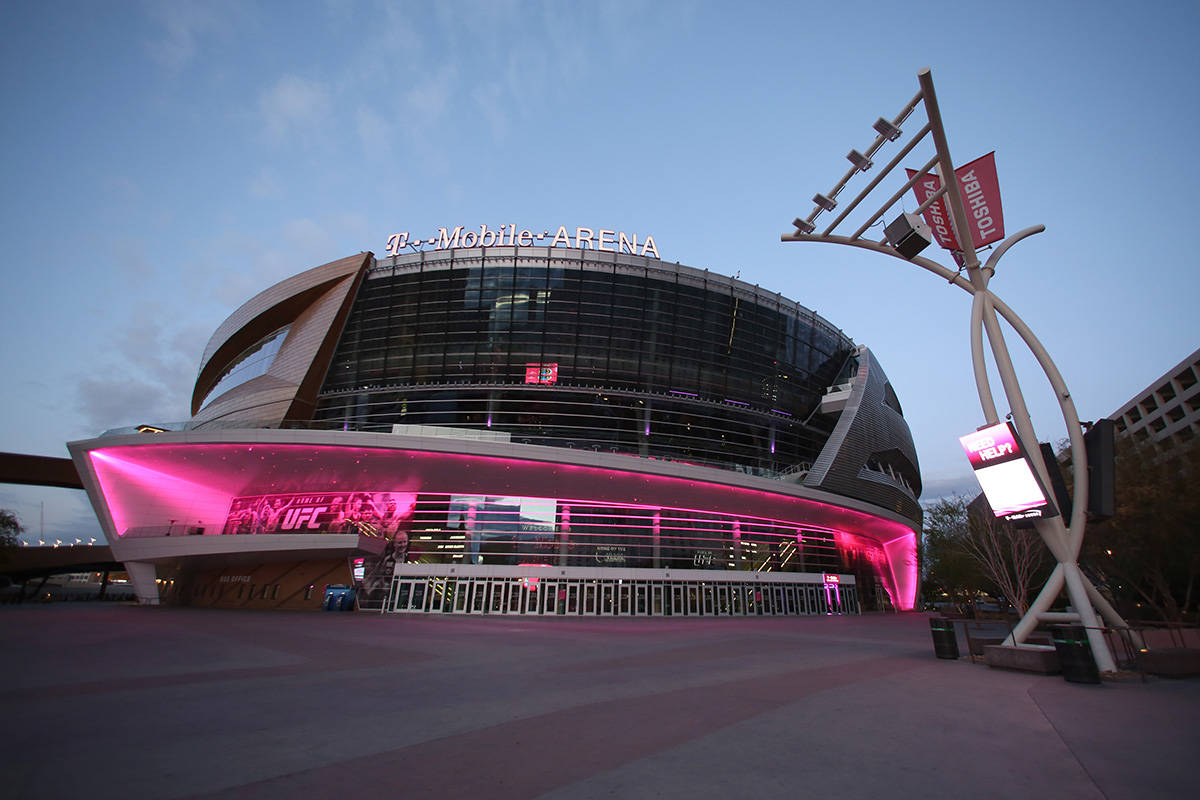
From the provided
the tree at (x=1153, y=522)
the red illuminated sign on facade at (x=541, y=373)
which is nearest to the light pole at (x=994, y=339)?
the tree at (x=1153, y=522)

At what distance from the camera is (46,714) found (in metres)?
7.80

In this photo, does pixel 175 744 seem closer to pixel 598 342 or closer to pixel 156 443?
pixel 156 443

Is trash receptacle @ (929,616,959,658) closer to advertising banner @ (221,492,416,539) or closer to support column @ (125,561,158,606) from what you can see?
advertising banner @ (221,492,416,539)

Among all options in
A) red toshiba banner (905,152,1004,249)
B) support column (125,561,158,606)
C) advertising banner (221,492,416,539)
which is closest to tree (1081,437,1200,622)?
red toshiba banner (905,152,1004,249)

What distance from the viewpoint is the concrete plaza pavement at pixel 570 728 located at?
17.4 feet

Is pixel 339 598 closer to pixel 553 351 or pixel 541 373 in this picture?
pixel 541 373

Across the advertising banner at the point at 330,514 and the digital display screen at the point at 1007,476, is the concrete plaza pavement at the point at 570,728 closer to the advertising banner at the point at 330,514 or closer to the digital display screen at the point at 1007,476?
the digital display screen at the point at 1007,476

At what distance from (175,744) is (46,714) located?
10.2 feet

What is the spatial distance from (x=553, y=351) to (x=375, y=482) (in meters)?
16.6

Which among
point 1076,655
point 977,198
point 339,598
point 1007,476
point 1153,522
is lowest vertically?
point 339,598

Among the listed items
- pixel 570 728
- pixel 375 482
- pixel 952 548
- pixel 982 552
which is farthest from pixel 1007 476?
pixel 952 548

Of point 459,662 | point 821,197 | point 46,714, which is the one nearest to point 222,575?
point 459,662

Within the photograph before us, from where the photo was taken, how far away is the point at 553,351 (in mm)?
45656

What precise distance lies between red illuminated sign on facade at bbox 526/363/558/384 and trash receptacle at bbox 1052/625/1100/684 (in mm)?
36479
